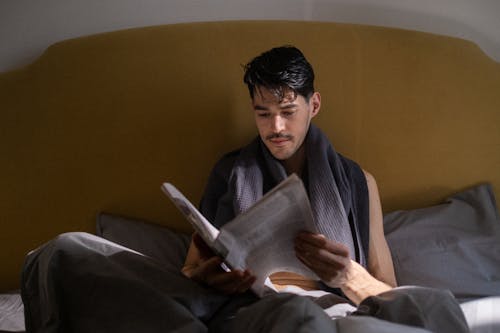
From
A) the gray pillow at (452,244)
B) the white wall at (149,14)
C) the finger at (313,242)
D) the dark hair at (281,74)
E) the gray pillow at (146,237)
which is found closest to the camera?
the finger at (313,242)

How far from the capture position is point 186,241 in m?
1.35

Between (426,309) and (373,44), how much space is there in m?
0.81

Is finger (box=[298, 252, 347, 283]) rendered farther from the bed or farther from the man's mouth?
the bed

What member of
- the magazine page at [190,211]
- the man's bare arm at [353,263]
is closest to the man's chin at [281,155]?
the man's bare arm at [353,263]

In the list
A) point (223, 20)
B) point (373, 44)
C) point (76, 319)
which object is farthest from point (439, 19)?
point (76, 319)

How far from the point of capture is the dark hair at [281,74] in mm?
1091

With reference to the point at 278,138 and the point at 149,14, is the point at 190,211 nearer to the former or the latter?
the point at 278,138

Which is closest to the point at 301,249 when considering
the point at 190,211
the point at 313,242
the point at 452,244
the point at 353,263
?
the point at 313,242

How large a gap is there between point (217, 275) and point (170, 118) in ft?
1.87

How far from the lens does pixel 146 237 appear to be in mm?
1338

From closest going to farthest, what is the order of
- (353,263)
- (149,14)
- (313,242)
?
(313,242), (353,263), (149,14)

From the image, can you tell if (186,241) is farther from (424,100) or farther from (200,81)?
(424,100)

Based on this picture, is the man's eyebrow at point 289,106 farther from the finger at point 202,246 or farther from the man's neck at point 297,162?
the finger at point 202,246

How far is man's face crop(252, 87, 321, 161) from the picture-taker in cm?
109
